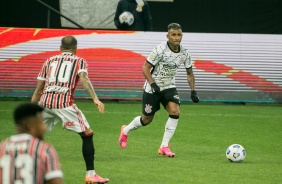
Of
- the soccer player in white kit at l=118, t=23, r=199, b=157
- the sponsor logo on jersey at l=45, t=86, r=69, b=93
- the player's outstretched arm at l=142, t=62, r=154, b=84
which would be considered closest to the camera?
the sponsor logo on jersey at l=45, t=86, r=69, b=93

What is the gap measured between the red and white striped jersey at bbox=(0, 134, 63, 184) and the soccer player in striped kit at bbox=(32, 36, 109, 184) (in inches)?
182

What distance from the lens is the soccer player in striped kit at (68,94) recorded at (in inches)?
426

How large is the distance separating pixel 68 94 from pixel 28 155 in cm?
484

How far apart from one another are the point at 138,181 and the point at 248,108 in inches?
424

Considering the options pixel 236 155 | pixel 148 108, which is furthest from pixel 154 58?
pixel 236 155

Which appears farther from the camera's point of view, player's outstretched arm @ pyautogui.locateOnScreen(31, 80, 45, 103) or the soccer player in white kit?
the soccer player in white kit

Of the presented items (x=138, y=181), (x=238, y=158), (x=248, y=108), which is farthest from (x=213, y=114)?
(x=138, y=181)

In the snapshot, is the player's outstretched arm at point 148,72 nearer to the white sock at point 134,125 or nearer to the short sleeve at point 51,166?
the white sock at point 134,125

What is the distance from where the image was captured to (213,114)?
2003 centimetres

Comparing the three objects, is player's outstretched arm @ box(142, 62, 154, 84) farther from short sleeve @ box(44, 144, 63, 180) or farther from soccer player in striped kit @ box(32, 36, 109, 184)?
short sleeve @ box(44, 144, 63, 180)

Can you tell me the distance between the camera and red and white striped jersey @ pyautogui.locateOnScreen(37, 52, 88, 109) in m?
10.9

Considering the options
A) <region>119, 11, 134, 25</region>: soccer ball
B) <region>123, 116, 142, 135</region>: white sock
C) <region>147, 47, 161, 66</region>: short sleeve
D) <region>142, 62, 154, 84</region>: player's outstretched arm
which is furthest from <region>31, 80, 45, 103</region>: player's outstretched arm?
<region>119, 11, 134, 25</region>: soccer ball

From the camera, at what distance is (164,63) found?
14.0 meters

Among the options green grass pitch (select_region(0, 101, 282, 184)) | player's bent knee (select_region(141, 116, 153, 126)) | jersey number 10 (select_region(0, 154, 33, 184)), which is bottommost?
green grass pitch (select_region(0, 101, 282, 184))
